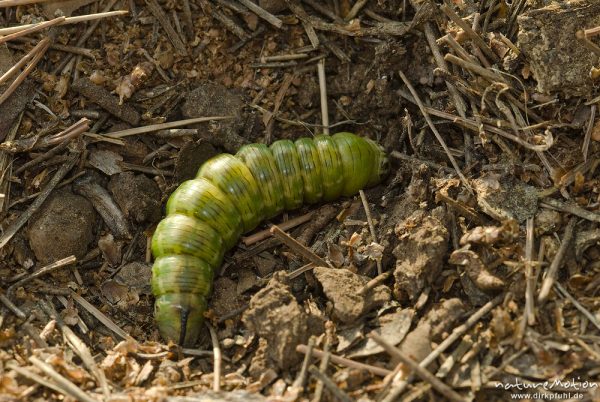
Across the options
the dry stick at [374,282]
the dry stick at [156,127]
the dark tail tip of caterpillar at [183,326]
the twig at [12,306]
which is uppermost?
the dry stick at [156,127]

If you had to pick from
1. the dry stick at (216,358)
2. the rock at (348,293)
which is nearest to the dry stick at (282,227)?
the rock at (348,293)

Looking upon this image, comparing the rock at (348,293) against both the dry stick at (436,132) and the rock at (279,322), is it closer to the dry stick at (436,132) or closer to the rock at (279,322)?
the rock at (279,322)

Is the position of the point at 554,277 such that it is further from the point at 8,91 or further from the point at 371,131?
the point at 8,91

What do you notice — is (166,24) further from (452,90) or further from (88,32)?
(452,90)

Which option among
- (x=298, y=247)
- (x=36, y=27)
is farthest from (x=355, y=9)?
(x=36, y=27)

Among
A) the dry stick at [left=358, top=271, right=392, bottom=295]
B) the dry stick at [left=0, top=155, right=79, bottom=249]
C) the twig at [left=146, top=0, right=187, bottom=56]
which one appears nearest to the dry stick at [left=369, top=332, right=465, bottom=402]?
the dry stick at [left=358, top=271, right=392, bottom=295]

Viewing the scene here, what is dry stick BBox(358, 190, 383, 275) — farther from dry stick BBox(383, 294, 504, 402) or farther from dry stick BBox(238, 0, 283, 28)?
dry stick BBox(238, 0, 283, 28)
